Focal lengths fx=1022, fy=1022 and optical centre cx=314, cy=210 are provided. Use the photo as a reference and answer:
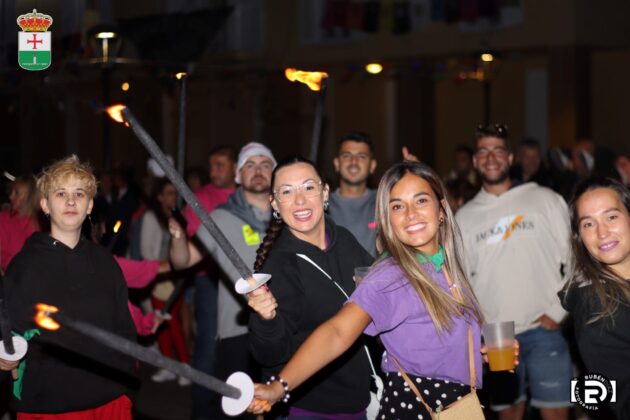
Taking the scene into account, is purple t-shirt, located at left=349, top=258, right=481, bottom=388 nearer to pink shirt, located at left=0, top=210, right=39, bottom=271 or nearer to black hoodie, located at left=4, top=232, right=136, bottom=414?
black hoodie, located at left=4, top=232, right=136, bottom=414

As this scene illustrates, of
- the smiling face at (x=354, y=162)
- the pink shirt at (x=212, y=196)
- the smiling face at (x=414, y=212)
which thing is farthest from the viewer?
the pink shirt at (x=212, y=196)

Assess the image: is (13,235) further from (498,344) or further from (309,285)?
(498,344)

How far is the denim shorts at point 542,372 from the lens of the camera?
267 inches

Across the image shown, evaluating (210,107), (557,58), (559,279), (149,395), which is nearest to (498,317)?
(559,279)

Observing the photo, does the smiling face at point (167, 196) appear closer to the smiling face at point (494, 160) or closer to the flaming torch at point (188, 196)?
the smiling face at point (494, 160)

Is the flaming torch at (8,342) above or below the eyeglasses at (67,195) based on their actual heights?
below

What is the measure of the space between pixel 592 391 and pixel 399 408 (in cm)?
91

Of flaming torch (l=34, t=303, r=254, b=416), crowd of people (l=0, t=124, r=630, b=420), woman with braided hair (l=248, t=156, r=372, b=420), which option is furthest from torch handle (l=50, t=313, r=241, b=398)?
woman with braided hair (l=248, t=156, r=372, b=420)

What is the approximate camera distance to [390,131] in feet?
75.6

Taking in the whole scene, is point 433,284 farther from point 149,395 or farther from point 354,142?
point 149,395

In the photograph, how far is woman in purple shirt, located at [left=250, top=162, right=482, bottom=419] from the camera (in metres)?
3.89

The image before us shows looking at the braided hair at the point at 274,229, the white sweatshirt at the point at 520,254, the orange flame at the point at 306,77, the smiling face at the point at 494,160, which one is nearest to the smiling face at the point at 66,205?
the braided hair at the point at 274,229

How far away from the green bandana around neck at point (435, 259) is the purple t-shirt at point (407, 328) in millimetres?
169

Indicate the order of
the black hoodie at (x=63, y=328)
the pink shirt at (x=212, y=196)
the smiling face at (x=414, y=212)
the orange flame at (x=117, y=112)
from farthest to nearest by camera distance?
the pink shirt at (x=212, y=196) < the black hoodie at (x=63, y=328) < the smiling face at (x=414, y=212) < the orange flame at (x=117, y=112)
